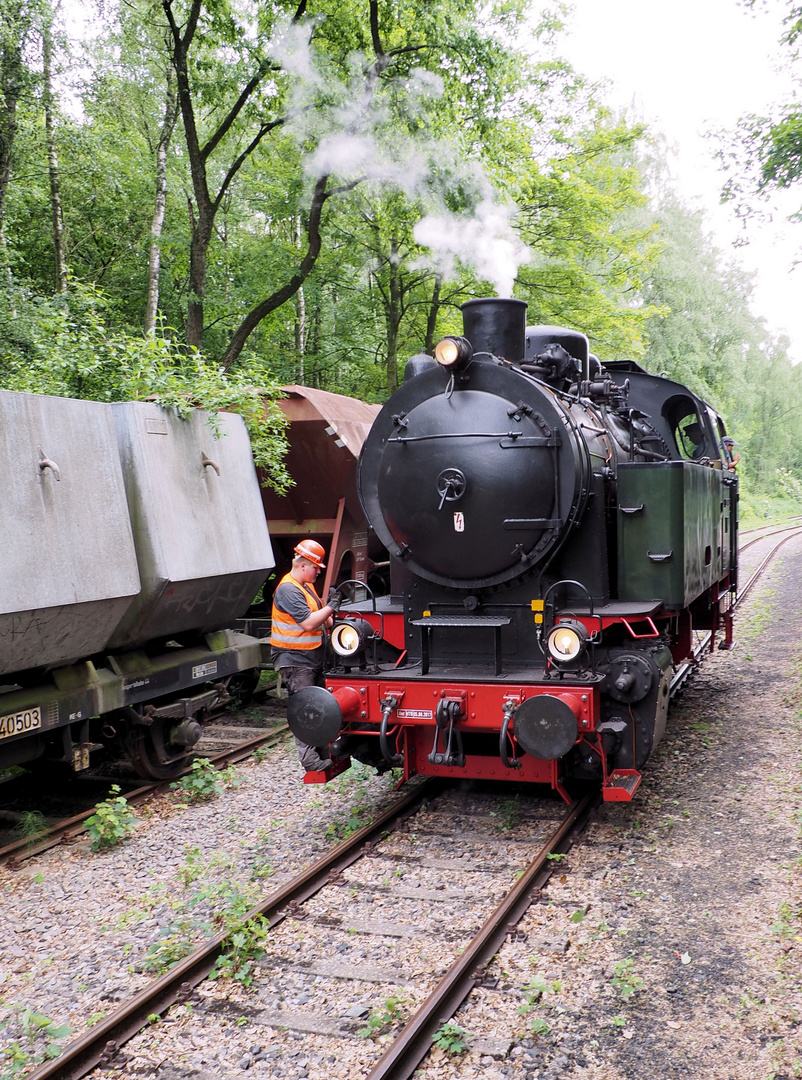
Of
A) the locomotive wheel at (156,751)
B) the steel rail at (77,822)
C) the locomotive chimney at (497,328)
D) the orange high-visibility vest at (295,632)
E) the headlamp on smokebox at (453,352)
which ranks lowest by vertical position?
the steel rail at (77,822)

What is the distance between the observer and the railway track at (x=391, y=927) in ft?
10.7

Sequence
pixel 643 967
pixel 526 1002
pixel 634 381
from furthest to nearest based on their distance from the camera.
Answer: pixel 634 381 < pixel 643 967 < pixel 526 1002

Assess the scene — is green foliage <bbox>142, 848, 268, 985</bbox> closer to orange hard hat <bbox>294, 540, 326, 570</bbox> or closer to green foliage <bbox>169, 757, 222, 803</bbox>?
green foliage <bbox>169, 757, 222, 803</bbox>

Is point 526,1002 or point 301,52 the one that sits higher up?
point 301,52

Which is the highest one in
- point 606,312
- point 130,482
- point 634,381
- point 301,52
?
→ point 301,52

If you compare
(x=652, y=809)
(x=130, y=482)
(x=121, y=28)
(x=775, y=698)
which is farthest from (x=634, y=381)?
(x=121, y=28)

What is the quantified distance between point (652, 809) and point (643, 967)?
2.02 m

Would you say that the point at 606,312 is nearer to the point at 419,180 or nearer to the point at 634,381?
the point at 419,180

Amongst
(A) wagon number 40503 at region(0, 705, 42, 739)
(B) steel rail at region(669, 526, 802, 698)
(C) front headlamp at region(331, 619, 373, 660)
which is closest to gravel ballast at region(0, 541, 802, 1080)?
(A) wagon number 40503 at region(0, 705, 42, 739)

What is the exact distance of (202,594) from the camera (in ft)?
21.5

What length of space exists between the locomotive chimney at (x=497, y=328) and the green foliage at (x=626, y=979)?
147 inches

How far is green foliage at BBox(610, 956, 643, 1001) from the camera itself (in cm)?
349

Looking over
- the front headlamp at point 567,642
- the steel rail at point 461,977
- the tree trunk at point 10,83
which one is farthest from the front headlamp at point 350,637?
the tree trunk at point 10,83

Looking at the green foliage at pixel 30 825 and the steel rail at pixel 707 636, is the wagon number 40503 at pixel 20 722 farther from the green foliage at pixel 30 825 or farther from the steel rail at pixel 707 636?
the steel rail at pixel 707 636
